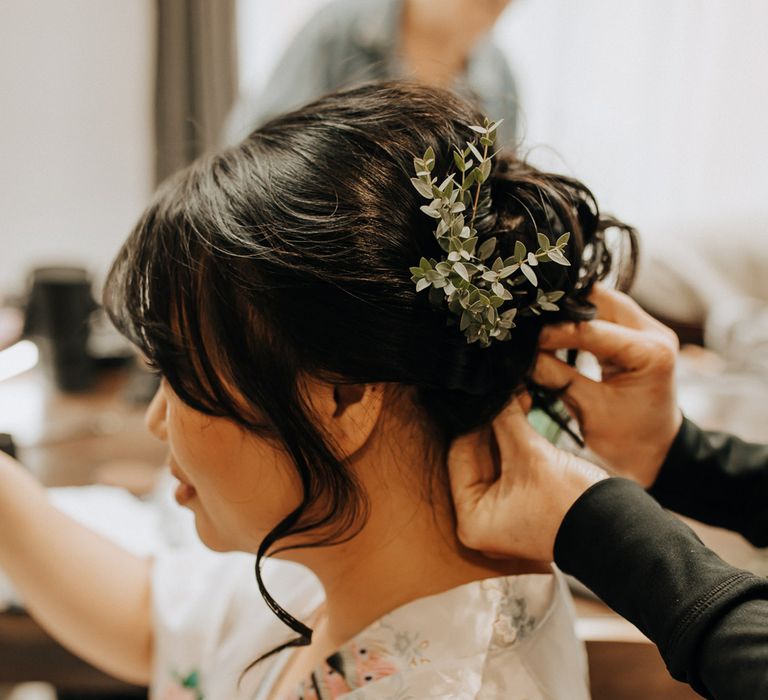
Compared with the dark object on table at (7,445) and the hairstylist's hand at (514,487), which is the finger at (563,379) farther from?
the dark object on table at (7,445)

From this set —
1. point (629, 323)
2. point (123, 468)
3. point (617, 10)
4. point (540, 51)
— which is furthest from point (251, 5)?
point (629, 323)

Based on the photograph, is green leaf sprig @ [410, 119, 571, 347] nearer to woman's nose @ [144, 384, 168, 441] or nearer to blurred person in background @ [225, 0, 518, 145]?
woman's nose @ [144, 384, 168, 441]

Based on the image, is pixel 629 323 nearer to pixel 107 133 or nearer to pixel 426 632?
pixel 426 632

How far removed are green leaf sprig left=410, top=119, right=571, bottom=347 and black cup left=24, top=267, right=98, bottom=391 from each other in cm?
137

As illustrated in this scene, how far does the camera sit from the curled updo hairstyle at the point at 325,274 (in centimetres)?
70

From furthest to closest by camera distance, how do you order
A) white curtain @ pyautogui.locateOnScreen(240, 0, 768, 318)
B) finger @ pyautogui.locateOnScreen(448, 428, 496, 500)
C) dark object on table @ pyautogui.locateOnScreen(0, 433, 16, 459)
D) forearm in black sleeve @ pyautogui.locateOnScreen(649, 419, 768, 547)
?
white curtain @ pyautogui.locateOnScreen(240, 0, 768, 318), dark object on table @ pyautogui.locateOnScreen(0, 433, 16, 459), forearm in black sleeve @ pyautogui.locateOnScreen(649, 419, 768, 547), finger @ pyautogui.locateOnScreen(448, 428, 496, 500)

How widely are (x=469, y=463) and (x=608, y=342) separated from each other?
17cm

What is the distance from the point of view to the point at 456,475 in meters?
0.80

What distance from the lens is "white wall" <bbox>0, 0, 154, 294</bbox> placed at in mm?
2883

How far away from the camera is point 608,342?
0.82 m

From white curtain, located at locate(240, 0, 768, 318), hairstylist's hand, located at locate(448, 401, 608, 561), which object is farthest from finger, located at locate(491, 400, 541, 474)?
white curtain, located at locate(240, 0, 768, 318)

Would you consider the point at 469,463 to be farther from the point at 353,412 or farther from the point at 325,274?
the point at 325,274

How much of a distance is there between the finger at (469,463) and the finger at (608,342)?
107 millimetres

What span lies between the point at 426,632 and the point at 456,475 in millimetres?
144
